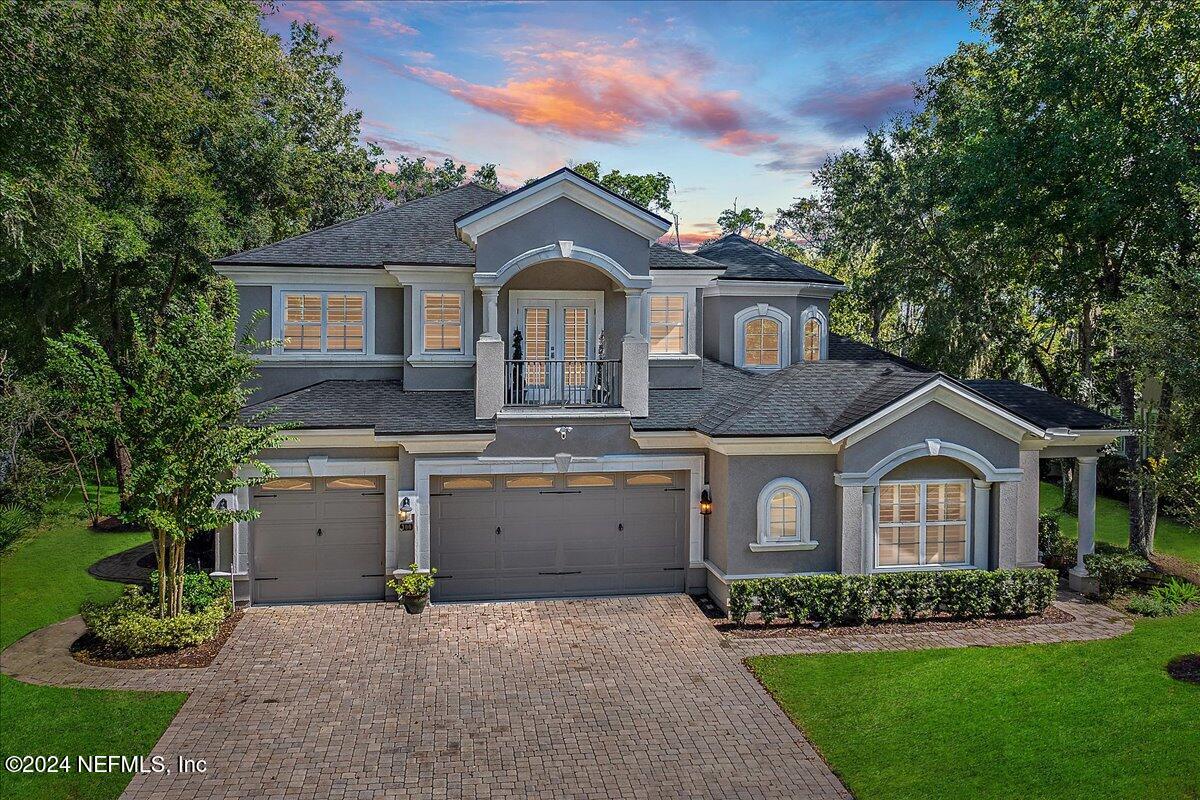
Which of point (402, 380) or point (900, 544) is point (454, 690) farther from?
point (900, 544)

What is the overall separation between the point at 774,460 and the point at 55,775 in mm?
11147

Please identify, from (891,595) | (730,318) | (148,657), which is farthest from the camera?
(730,318)

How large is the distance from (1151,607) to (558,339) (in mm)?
12178

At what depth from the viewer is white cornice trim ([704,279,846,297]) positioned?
60.4 ft

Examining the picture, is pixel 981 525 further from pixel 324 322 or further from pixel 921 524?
pixel 324 322

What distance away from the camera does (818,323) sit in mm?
19281

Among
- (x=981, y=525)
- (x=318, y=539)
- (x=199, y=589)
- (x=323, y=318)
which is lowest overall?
(x=199, y=589)

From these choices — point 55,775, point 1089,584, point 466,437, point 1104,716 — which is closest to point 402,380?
point 466,437

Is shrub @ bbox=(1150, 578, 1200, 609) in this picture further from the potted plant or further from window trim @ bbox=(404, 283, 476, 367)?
window trim @ bbox=(404, 283, 476, 367)

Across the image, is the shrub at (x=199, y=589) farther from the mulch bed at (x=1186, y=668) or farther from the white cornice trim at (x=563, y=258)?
the mulch bed at (x=1186, y=668)

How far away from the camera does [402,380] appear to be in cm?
1623

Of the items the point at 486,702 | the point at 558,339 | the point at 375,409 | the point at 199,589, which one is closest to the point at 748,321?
the point at 558,339

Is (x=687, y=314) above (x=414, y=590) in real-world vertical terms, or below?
Answer: above

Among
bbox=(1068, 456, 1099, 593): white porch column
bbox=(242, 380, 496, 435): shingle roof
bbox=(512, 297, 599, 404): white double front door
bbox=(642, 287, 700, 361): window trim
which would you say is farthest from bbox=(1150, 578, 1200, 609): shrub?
bbox=(242, 380, 496, 435): shingle roof
